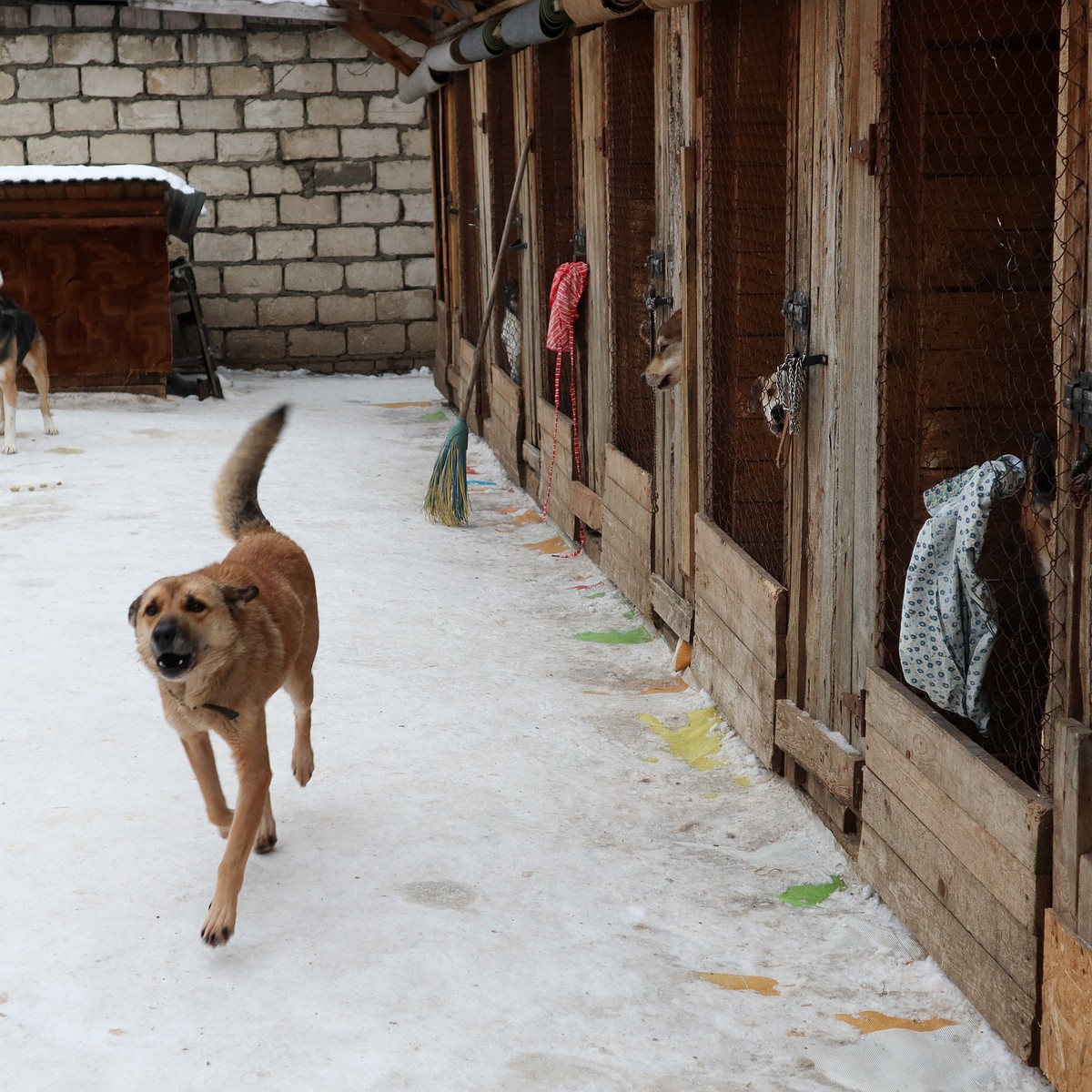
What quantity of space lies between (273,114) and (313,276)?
165 centimetres

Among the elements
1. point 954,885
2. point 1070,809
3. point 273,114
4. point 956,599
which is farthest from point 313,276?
point 1070,809

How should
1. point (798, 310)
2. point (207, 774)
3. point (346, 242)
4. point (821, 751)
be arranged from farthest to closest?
1. point (346, 242)
2. point (798, 310)
3. point (821, 751)
4. point (207, 774)

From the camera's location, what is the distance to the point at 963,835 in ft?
9.47

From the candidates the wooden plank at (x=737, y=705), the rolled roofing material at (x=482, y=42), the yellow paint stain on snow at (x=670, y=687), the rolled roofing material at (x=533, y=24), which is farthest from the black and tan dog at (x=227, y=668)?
the rolled roofing material at (x=482, y=42)

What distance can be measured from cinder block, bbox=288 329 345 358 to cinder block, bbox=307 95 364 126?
6.96ft

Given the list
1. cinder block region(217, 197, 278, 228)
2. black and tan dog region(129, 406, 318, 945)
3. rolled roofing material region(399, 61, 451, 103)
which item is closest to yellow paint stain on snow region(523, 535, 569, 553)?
black and tan dog region(129, 406, 318, 945)

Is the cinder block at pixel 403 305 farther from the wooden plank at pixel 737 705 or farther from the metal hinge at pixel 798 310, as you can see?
the metal hinge at pixel 798 310

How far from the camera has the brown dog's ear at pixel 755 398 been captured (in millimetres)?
4383

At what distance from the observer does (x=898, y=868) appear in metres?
3.26

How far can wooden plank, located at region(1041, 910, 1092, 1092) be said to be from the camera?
2400mm

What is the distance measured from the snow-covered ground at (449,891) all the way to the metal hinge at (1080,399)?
51.0 inches

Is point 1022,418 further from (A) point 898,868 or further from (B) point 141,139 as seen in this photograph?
(B) point 141,139

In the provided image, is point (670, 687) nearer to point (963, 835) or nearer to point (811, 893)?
point (811, 893)

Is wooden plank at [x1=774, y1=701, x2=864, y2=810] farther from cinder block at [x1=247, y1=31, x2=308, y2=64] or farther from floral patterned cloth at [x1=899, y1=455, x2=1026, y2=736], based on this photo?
cinder block at [x1=247, y1=31, x2=308, y2=64]
